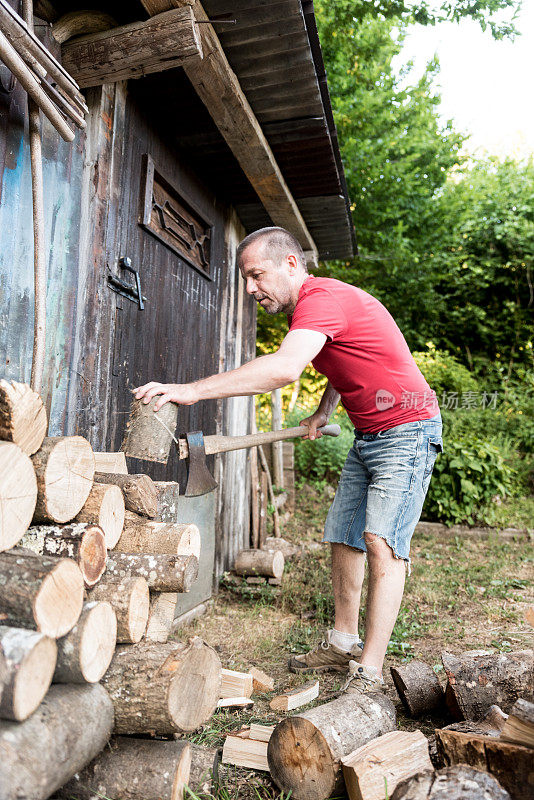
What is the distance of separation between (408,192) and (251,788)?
910 cm

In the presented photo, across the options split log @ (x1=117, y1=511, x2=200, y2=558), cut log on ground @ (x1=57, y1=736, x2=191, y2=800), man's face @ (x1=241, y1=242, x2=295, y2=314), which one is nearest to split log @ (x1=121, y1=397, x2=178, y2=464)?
split log @ (x1=117, y1=511, x2=200, y2=558)

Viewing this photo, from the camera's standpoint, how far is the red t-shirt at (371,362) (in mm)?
2684

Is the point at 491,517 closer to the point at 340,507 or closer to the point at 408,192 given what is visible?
the point at 340,507

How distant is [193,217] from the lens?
4066 mm

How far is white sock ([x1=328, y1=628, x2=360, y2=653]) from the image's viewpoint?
9.50 ft

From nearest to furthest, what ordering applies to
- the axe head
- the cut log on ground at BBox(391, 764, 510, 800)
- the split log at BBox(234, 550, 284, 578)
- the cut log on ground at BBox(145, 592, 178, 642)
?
the cut log on ground at BBox(391, 764, 510, 800) → the cut log on ground at BBox(145, 592, 178, 642) → the axe head → the split log at BBox(234, 550, 284, 578)

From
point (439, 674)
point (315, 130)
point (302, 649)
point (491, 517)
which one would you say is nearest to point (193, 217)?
point (315, 130)

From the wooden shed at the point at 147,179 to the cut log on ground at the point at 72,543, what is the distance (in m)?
0.70

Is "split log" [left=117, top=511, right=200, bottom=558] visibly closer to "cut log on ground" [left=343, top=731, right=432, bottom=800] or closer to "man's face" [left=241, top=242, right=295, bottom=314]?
"cut log on ground" [left=343, top=731, right=432, bottom=800]

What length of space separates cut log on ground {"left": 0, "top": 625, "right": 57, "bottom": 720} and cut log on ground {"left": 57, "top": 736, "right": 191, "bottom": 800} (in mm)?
428

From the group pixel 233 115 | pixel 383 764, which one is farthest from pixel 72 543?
pixel 233 115

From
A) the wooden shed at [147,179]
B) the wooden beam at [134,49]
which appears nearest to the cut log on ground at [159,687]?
the wooden shed at [147,179]

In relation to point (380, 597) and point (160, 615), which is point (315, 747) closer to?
point (160, 615)

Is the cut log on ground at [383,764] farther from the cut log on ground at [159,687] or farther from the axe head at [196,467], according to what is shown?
the axe head at [196,467]
